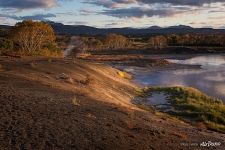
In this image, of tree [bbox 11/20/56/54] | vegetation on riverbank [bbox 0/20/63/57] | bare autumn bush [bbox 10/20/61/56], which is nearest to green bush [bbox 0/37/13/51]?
vegetation on riverbank [bbox 0/20/63/57]

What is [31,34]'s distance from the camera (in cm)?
8256

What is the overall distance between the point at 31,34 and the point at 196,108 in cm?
5425

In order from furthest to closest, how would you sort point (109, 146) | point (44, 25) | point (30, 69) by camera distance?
1. point (44, 25)
2. point (30, 69)
3. point (109, 146)

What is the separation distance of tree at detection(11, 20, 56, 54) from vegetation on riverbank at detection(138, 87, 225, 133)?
42316mm

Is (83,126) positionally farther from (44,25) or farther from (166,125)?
(44,25)

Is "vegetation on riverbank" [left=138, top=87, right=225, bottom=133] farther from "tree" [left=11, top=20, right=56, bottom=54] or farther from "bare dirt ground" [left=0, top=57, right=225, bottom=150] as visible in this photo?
"tree" [left=11, top=20, right=56, bottom=54]

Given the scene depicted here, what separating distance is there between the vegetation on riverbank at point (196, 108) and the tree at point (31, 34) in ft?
139

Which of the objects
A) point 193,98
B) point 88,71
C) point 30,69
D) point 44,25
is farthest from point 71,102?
point 44,25

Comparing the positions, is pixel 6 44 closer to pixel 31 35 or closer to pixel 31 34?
pixel 31 35

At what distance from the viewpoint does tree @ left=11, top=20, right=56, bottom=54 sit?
8256 centimetres

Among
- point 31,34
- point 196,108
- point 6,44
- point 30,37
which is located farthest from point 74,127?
point 6,44

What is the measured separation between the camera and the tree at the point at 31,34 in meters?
82.6

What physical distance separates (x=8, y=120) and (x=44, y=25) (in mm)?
67431

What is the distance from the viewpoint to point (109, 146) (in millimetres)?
16047
